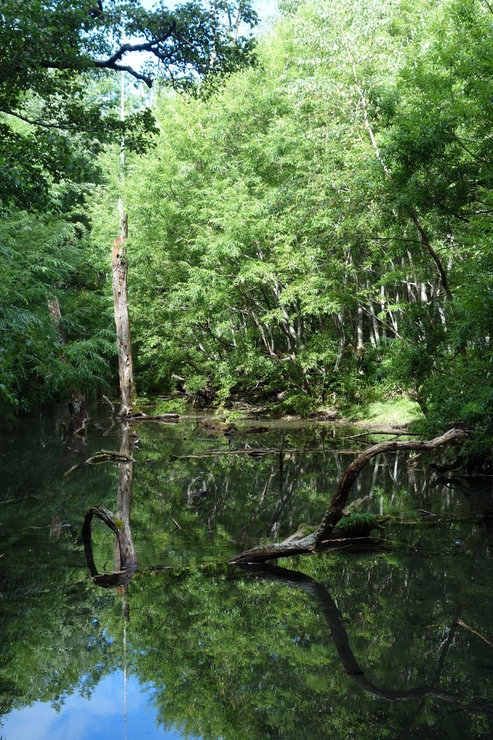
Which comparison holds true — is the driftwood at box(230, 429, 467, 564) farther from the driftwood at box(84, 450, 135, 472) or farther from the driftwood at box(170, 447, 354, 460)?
the driftwood at box(84, 450, 135, 472)

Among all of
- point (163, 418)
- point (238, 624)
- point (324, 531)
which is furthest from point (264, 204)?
point (238, 624)

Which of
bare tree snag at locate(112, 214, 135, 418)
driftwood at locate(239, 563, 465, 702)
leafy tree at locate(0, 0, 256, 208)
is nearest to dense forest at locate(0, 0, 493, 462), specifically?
leafy tree at locate(0, 0, 256, 208)

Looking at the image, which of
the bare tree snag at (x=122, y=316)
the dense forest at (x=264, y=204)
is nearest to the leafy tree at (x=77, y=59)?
the dense forest at (x=264, y=204)

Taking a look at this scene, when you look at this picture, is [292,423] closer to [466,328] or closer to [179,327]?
[179,327]

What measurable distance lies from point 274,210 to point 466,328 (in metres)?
13.4

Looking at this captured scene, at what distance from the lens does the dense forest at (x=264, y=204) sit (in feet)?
28.2

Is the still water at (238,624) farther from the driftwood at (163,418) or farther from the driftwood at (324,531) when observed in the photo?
the driftwood at (163,418)

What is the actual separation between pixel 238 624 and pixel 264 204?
16.6 meters

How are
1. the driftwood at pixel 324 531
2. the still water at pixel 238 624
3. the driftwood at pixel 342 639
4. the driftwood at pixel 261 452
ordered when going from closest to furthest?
1. the still water at pixel 238 624
2. the driftwood at pixel 342 639
3. the driftwood at pixel 324 531
4. the driftwood at pixel 261 452

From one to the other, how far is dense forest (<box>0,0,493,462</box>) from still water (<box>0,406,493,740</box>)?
5.82ft

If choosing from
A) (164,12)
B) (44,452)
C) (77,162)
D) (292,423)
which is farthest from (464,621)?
(292,423)

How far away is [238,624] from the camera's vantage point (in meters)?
4.43

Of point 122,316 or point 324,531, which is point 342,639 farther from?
point 122,316

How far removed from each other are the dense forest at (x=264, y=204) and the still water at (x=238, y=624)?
177 centimetres
